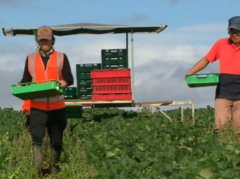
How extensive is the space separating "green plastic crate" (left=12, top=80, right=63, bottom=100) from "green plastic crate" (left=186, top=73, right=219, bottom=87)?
8.53ft

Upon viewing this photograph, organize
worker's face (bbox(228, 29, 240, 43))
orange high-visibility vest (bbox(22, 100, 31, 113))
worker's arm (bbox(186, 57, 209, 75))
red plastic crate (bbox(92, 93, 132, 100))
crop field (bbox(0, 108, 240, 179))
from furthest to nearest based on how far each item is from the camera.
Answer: red plastic crate (bbox(92, 93, 132, 100)), worker's arm (bbox(186, 57, 209, 75)), worker's face (bbox(228, 29, 240, 43)), orange high-visibility vest (bbox(22, 100, 31, 113)), crop field (bbox(0, 108, 240, 179))

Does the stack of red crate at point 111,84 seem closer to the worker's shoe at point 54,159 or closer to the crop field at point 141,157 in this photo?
the crop field at point 141,157

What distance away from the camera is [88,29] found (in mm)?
15852

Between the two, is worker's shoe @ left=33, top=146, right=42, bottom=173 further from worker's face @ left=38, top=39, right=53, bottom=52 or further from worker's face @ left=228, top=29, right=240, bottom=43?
worker's face @ left=228, top=29, right=240, bottom=43

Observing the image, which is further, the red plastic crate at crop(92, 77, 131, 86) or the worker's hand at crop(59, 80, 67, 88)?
the red plastic crate at crop(92, 77, 131, 86)

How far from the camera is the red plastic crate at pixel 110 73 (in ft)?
50.9

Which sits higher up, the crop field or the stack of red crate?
the stack of red crate

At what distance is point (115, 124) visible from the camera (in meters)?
12.8

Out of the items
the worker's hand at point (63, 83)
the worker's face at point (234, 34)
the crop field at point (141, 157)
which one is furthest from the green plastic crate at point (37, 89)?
the worker's face at point (234, 34)

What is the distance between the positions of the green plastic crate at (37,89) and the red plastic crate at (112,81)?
24.7 feet

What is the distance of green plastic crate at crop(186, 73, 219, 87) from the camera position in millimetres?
9594

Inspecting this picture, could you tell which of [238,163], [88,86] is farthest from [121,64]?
[238,163]

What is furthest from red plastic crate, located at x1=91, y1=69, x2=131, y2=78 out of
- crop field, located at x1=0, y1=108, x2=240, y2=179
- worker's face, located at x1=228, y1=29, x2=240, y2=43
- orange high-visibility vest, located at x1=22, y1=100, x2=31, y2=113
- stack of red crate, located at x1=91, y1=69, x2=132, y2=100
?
orange high-visibility vest, located at x1=22, y1=100, x2=31, y2=113

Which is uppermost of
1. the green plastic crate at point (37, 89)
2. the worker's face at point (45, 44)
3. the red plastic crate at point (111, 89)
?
the worker's face at point (45, 44)
